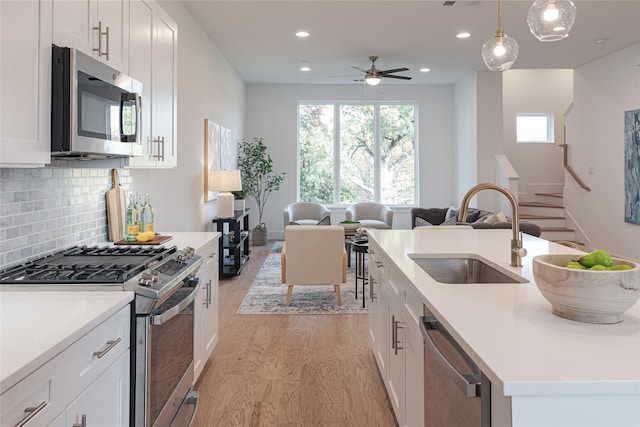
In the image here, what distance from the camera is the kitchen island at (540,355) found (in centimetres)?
86

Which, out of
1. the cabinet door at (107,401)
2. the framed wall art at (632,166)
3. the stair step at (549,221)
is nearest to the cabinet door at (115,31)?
the cabinet door at (107,401)

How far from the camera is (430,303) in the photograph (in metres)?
1.40

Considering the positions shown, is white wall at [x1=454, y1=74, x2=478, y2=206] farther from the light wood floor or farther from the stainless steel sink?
the stainless steel sink

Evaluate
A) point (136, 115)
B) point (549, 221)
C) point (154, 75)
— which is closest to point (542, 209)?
point (549, 221)

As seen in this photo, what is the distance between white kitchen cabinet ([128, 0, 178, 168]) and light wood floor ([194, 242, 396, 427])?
1.45 m

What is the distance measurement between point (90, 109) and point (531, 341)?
71.0 inches

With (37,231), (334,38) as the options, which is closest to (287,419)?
(37,231)

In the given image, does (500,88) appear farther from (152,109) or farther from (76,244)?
(76,244)

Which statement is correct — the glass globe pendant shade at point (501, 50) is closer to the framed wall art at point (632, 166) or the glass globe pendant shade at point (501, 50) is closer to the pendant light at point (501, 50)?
the pendant light at point (501, 50)

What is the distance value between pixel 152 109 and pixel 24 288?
1.49 metres

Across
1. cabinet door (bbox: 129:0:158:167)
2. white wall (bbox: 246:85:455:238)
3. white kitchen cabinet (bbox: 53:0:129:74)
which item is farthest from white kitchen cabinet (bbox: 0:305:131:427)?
white wall (bbox: 246:85:455:238)

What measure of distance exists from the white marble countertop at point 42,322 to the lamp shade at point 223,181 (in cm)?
405

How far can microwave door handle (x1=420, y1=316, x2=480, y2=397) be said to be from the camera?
41.6 inches

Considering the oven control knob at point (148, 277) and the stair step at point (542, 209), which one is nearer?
the oven control knob at point (148, 277)
